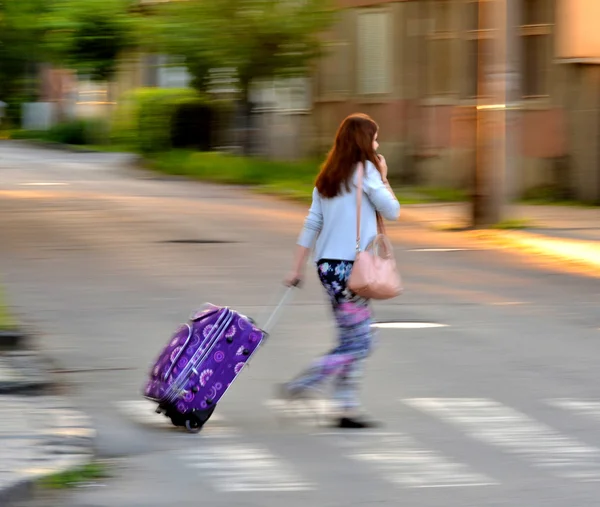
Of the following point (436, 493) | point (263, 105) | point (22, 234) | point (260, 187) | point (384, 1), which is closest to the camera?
point (436, 493)

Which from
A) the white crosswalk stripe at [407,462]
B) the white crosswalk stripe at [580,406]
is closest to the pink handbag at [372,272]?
the white crosswalk stripe at [407,462]

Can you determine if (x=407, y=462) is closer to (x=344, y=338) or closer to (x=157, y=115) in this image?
(x=344, y=338)

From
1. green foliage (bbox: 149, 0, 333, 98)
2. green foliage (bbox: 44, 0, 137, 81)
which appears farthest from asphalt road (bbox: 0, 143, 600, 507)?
green foliage (bbox: 44, 0, 137, 81)

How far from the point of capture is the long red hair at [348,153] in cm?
702

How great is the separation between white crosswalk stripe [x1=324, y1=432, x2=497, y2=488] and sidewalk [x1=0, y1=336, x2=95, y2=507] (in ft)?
4.18

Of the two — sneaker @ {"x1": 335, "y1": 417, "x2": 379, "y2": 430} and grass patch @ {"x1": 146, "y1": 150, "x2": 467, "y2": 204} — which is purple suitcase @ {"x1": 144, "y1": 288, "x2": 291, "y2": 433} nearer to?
sneaker @ {"x1": 335, "y1": 417, "x2": 379, "y2": 430}

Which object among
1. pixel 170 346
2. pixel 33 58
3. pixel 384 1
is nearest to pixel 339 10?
pixel 384 1

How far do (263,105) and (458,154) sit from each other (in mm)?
7022

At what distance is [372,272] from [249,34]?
17779 mm

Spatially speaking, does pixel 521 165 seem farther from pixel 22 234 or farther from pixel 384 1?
pixel 22 234

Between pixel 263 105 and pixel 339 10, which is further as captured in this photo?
pixel 263 105

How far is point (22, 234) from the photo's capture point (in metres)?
15.7

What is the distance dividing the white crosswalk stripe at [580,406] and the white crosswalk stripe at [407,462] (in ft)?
3.70

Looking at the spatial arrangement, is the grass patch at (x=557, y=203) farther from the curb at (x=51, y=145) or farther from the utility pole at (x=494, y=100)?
the curb at (x=51, y=145)
